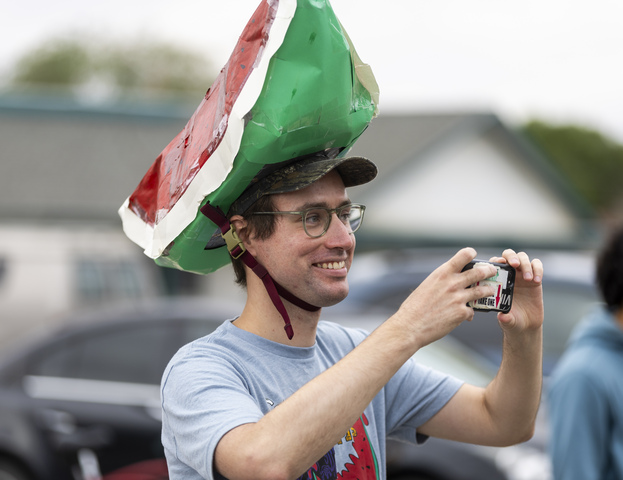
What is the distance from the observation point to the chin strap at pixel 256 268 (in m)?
2.06

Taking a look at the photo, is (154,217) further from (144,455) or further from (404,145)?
(404,145)

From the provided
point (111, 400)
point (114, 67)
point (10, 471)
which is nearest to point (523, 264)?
point (111, 400)

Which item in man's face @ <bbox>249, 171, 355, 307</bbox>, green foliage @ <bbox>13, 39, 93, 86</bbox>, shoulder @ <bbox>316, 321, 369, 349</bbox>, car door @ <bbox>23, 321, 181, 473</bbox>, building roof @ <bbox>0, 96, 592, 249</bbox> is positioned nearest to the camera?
man's face @ <bbox>249, 171, 355, 307</bbox>

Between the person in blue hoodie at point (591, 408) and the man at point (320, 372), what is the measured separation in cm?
80

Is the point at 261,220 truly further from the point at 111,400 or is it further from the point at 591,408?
the point at 111,400

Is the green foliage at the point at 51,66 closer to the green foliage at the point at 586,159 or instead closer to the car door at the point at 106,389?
the green foliage at the point at 586,159

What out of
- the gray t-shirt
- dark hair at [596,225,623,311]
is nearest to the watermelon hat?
the gray t-shirt

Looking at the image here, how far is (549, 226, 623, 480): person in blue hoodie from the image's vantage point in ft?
9.52

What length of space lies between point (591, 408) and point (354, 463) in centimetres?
134

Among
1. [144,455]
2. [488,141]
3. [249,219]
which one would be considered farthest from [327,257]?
[488,141]

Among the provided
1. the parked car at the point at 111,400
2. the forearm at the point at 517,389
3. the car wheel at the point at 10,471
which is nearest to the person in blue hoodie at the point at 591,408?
the forearm at the point at 517,389

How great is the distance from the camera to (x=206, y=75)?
5059 cm

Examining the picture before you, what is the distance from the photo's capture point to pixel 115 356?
5.79 m

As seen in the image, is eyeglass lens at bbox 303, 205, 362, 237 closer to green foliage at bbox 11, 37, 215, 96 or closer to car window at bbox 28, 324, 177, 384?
car window at bbox 28, 324, 177, 384
